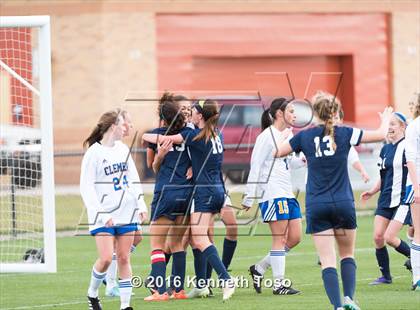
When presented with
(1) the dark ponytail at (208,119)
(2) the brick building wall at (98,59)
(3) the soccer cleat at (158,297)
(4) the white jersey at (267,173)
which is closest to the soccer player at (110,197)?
(1) the dark ponytail at (208,119)

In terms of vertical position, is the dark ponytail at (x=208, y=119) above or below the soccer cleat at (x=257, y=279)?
above

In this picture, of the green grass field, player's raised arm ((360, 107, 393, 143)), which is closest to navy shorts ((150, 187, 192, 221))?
the green grass field

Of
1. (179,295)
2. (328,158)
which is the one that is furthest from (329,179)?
(179,295)

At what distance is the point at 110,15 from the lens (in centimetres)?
3431

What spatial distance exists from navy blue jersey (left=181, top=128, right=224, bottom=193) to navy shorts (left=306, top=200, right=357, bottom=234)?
6.95 ft

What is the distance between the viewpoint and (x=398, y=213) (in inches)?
510

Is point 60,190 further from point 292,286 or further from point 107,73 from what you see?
point 292,286

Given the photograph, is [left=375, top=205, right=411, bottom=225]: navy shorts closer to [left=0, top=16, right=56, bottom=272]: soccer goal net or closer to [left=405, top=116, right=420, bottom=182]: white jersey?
[left=405, top=116, right=420, bottom=182]: white jersey

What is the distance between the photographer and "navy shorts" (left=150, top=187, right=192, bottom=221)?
12.1 metres

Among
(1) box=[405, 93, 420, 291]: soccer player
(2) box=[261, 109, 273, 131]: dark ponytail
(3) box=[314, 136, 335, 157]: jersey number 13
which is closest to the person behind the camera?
(3) box=[314, 136, 335, 157]: jersey number 13

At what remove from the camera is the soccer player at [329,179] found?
32.7 ft

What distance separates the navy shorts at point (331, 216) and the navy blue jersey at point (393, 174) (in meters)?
3.03

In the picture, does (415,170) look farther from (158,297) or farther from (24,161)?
(24,161)

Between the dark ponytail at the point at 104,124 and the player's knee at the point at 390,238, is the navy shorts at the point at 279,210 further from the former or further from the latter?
the dark ponytail at the point at 104,124
